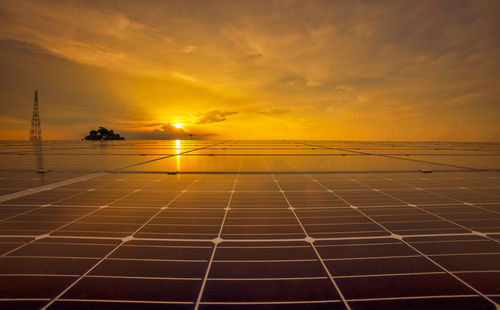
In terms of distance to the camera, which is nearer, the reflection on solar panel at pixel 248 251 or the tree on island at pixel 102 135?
the reflection on solar panel at pixel 248 251

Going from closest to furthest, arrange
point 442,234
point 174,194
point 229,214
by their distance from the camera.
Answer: point 442,234
point 229,214
point 174,194

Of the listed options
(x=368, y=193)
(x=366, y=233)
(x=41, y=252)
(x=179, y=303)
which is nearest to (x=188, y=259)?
(x=179, y=303)

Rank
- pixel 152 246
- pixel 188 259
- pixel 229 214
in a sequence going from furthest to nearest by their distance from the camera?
pixel 229 214 < pixel 152 246 < pixel 188 259

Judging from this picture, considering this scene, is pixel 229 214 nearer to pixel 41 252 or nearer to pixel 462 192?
pixel 41 252

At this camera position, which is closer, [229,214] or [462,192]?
[229,214]

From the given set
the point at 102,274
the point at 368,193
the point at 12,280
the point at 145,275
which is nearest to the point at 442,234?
the point at 368,193

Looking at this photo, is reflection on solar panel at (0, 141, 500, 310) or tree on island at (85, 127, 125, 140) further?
tree on island at (85, 127, 125, 140)

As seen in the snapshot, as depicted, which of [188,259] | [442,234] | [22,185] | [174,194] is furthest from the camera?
[22,185]

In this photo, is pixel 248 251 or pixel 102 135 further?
pixel 102 135

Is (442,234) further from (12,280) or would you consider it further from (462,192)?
(12,280)
